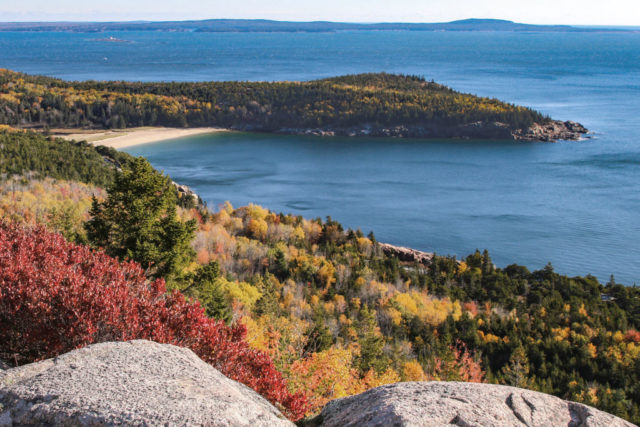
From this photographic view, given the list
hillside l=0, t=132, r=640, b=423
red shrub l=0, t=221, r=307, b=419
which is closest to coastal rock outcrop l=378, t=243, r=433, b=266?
hillside l=0, t=132, r=640, b=423

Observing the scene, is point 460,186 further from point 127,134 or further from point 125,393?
point 125,393

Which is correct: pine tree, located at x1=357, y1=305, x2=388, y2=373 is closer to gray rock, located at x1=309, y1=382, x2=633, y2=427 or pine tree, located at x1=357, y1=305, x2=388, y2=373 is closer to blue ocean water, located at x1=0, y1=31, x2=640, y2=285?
gray rock, located at x1=309, y1=382, x2=633, y2=427

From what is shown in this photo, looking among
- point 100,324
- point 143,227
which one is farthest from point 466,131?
point 100,324

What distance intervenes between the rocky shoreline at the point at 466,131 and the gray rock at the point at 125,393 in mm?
104785

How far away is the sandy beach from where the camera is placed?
331 feet

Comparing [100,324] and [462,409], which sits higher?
[462,409]

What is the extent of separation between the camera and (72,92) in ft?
412

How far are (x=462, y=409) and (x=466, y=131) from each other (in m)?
111

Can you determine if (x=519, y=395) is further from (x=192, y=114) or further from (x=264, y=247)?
(x=192, y=114)

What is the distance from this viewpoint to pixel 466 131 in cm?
11394

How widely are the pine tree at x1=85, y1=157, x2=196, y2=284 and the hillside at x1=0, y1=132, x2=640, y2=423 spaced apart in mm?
105

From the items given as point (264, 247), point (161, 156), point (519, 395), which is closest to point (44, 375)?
point (519, 395)

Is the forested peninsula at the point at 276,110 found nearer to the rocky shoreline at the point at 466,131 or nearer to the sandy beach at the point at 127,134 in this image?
the rocky shoreline at the point at 466,131

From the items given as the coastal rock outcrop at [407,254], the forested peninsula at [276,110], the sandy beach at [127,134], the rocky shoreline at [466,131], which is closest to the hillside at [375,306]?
the coastal rock outcrop at [407,254]
